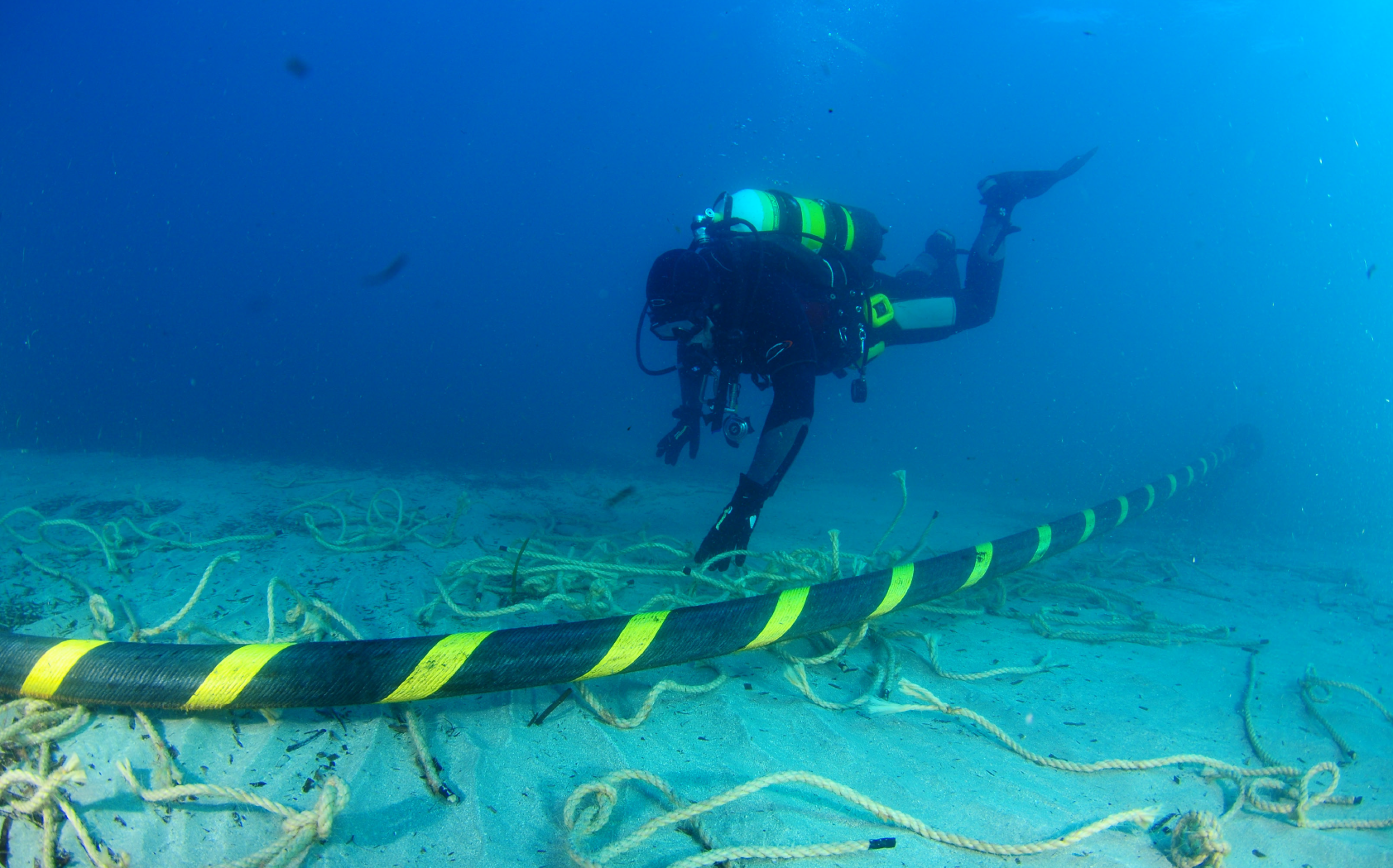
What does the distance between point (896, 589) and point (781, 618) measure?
640 millimetres

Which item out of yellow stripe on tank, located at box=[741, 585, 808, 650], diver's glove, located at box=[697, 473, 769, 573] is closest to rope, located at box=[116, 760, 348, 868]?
yellow stripe on tank, located at box=[741, 585, 808, 650]

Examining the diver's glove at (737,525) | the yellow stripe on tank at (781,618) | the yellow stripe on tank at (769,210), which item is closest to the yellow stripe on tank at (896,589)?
the yellow stripe on tank at (781,618)

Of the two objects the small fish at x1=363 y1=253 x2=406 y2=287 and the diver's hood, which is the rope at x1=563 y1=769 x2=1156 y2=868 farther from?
the small fish at x1=363 y1=253 x2=406 y2=287

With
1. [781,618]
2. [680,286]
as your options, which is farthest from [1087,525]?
[680,286]

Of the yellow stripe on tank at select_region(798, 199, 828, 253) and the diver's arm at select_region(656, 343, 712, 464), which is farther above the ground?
the yellow stripe on tank at select_region(798, 199, 828, 253)

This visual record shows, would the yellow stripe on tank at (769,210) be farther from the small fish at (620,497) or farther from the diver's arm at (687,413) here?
the small fish at (620,497)

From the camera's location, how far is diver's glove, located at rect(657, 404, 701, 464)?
4.06 meters

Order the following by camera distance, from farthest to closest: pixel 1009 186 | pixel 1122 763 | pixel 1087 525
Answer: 1. pixel 1009 186
2. pixel 1087 525
3. pixel 1122 763

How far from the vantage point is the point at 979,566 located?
9.02 feet

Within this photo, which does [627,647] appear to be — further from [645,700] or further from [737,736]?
[737,736]

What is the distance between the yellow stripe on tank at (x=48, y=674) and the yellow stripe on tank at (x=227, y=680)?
34 cm

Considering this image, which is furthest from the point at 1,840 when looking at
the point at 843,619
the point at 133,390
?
the point at 133,390

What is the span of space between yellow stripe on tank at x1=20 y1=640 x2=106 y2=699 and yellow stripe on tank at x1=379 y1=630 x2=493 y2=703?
855 millimetres

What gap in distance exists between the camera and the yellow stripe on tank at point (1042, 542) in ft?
10.5
